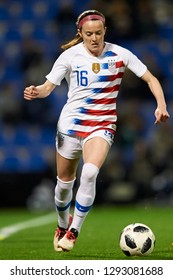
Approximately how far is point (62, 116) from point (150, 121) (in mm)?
9603

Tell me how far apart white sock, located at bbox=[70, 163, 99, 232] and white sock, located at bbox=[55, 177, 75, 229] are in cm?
59

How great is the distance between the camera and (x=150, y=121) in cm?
1816

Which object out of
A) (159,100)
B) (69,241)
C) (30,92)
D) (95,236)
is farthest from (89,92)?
(95,236)

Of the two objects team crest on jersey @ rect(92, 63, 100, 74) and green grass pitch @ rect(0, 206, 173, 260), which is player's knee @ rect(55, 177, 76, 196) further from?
team crest on jersey @ rect(92, 63, 100, 74)

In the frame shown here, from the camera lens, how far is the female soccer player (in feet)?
27.0

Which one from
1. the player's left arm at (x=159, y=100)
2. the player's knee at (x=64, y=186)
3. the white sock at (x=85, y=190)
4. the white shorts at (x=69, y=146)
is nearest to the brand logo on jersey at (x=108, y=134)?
the white shorts at (x=69, y=146)

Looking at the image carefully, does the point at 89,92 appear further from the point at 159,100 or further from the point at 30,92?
the point at 159,100

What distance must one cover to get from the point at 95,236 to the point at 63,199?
193 cm

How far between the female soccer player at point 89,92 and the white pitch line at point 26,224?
108 inches

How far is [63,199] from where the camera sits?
8.91 meters

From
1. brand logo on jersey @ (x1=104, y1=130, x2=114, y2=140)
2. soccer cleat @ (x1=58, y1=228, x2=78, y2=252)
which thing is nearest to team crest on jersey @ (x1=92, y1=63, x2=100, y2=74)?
brand logo on jersey @ (x1=104, y1=130, x2=114, y2=140)

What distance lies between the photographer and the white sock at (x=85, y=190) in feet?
26.4
